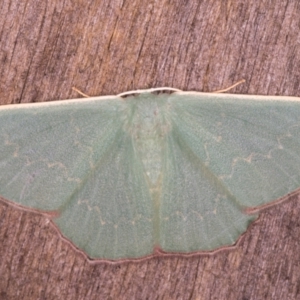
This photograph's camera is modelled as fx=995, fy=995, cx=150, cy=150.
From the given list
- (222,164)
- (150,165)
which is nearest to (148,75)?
(150,165)

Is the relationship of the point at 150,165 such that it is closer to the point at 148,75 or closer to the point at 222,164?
the point at 222,164

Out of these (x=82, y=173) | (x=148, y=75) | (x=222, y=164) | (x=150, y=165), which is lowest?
(x=82, y=173)

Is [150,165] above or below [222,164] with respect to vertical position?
below

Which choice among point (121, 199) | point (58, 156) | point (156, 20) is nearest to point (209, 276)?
point (121, 199)

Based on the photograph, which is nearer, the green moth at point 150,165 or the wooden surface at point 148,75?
the green moth at point 150,165

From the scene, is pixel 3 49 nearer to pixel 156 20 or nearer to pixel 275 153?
pixel 156 20

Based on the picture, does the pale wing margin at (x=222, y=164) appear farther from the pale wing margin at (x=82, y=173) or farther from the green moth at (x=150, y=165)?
the pale wing margin at (x=82, y=173)

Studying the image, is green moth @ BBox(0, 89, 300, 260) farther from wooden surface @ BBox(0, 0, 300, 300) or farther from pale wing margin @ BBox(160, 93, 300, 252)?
wooden surface @ BBox(0, 0, 300, 300)

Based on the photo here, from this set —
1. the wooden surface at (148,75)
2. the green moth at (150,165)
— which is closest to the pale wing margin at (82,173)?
the green moth at (150,165)
